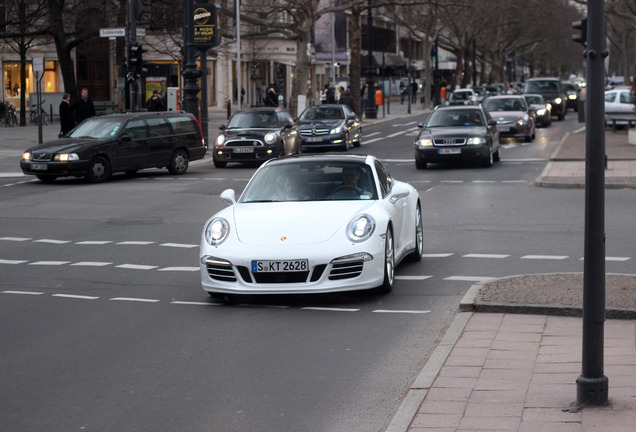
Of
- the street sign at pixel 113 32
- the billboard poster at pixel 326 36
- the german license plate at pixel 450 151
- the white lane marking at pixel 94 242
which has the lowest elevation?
the white lane marking at pixel 94 242

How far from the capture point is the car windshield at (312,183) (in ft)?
37.1

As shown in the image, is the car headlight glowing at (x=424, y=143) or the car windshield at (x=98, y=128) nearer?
the car windshield at (x=98, y=128)

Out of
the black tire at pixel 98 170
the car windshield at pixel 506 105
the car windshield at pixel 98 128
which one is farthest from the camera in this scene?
the car windshield at pixel 506 105

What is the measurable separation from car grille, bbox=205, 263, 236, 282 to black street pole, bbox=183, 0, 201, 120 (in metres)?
25.2

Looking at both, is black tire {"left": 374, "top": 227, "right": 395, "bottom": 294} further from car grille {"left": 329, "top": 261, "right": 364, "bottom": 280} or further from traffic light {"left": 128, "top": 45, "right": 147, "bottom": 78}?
traffic light {"left": 128, "top": 45, "right": 147, "bottom": 78}

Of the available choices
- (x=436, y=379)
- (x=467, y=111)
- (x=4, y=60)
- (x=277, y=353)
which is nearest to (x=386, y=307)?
(x=277, y=353)

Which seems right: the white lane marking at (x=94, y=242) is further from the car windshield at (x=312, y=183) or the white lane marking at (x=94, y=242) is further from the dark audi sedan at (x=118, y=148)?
the dark audi sedan at (x=118, y=148)

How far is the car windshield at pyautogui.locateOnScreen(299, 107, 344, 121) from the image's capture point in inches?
1427

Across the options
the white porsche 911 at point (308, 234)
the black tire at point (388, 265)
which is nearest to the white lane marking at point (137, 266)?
the white porsche 911 at point (308, 234)

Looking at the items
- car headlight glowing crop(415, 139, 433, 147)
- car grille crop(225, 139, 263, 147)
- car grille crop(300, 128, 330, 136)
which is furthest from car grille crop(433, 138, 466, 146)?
car grille crop(300, 128, 330, 136)

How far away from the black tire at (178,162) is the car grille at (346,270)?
1783 centimetres

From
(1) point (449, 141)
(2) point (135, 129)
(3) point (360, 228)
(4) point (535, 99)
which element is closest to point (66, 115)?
(2) point (135, 129)

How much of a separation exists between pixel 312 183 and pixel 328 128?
2356cm

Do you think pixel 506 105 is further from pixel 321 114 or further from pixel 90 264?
pixel 90 264
